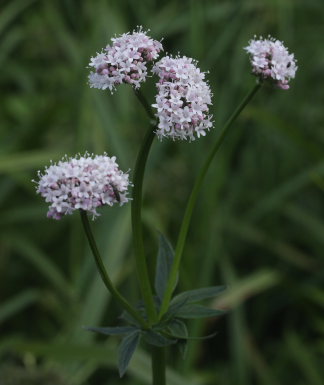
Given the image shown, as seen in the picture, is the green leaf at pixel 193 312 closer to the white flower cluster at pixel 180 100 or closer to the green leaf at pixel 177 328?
the green leaf at pixel 177 328

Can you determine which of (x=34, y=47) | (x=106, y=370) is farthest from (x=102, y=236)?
(x=34, y=47)

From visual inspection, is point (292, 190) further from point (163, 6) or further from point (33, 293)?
point (163, 6)

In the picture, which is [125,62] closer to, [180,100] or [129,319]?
[180,100]

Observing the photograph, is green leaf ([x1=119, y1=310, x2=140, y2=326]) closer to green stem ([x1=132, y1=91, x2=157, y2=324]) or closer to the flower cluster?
green stem ([x1=132, y1=91, x2=157, y2=324])

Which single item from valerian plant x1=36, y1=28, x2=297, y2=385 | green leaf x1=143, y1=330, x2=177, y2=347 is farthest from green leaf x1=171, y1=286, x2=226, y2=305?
green leaf x1=143, y1=330, x2=177, y2=347

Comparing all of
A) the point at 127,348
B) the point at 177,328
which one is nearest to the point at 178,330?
the point at 177,328

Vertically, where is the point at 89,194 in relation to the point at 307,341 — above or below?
below
